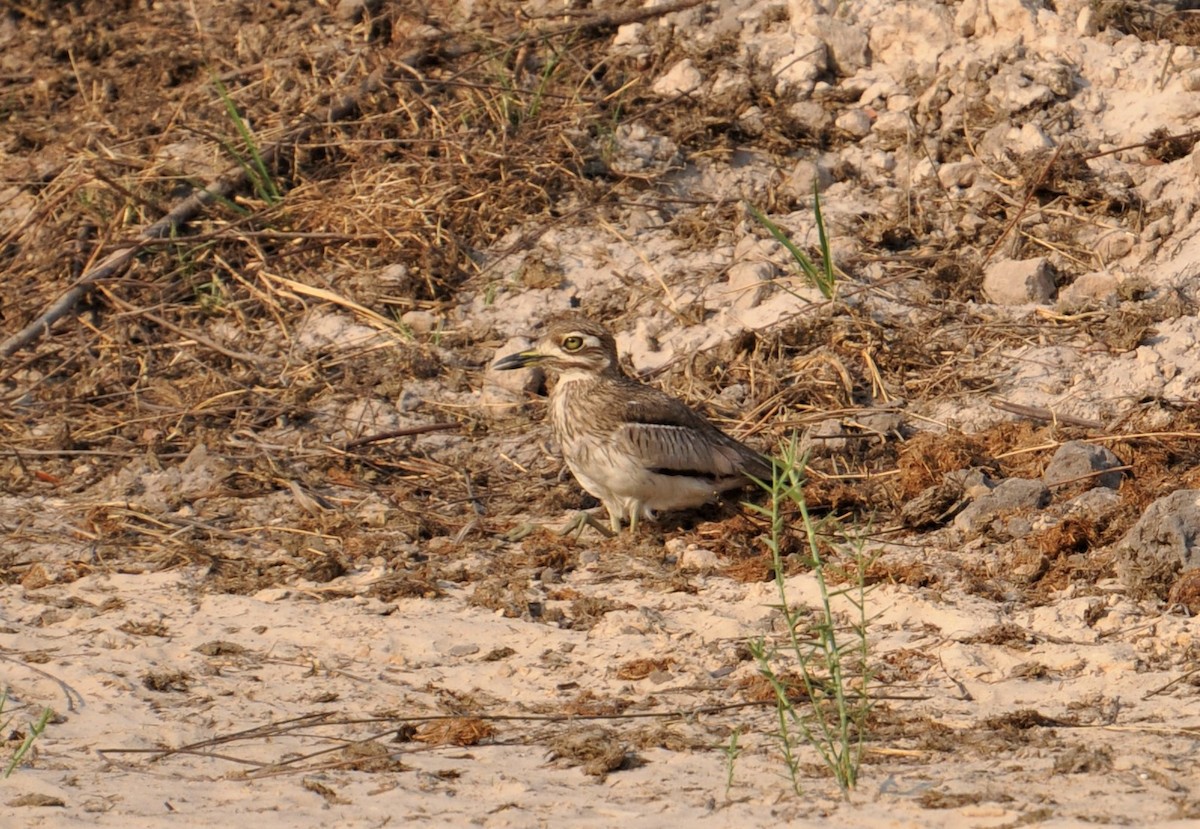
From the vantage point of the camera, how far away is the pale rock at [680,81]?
917 centimetres

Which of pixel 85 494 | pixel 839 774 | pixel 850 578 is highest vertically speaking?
pixel 839 774

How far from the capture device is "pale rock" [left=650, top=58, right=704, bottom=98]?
30.1 feet

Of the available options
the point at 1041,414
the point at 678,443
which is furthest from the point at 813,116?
the point at 678,443

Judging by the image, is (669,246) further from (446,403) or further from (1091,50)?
(1091,50)

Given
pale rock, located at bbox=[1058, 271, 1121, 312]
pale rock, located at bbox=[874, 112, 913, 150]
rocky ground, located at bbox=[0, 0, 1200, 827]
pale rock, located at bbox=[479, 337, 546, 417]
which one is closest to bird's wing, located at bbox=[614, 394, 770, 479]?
rocky ground, located at bbox=[0, 0, 1200, 827]

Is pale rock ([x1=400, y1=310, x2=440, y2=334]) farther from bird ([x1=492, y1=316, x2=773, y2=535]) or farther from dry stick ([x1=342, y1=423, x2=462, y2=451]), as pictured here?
bird ([x1=492, y1=316, x2=773, y2=535])

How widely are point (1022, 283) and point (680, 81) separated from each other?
240cm

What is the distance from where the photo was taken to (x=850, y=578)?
5.83m

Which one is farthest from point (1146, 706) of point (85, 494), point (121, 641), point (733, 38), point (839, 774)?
point (733, 38)

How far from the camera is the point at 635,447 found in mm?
6566

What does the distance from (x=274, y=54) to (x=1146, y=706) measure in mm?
6807

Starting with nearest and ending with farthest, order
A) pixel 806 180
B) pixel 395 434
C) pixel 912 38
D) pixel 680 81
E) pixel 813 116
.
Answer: pixel 395 434 < pixel 806 180 < pixel 813 116 < pixel 912 38 < pixel 680 81

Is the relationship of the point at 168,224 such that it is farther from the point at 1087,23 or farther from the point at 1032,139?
the point at 1087,23

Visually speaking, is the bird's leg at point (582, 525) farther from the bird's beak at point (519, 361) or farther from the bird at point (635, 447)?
the bird's beak at point (519, 361)
